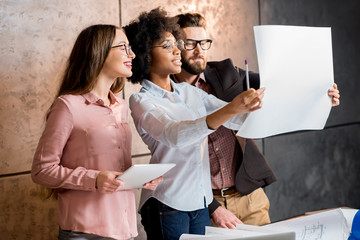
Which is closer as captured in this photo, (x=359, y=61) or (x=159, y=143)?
(x=159, y=143)

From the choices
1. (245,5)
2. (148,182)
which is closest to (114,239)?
(148,182)

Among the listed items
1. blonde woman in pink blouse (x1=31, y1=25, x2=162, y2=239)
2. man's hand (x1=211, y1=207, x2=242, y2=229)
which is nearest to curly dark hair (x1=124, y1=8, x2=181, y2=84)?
blonde woman in pink blouse (x1=31, y1=25, x2=162, y2=239)

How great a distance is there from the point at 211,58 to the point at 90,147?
1989 mm

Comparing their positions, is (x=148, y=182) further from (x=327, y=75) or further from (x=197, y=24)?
(x=197, y=24)

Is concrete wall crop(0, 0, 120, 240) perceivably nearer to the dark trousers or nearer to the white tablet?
the dark trousers

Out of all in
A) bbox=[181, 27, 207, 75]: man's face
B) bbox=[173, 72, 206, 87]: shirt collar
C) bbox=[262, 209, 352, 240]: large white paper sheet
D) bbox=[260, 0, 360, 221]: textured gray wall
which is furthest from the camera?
bbox=[260, 0, 360, 221]: textured gray wall

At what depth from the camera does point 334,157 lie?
471 centimetres

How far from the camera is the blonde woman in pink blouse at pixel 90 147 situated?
1.68m

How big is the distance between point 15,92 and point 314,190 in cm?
309

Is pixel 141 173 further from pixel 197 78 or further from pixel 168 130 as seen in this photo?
pixel 197 78

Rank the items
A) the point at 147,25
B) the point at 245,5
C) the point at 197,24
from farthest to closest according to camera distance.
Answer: the point at 245,5 < the point at 197,24 < the point at 147,25

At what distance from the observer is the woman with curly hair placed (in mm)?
1749

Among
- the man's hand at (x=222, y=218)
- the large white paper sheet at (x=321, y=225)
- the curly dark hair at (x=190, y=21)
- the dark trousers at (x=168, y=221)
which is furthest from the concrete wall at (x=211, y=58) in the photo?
the large white paper sheet at (x=321, y=225)

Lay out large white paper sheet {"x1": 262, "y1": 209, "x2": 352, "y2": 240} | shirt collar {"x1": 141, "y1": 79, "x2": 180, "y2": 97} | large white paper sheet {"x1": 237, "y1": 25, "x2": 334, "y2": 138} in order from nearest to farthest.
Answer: large white paper sheet {"x1": 262, "y1": 209, "x2": 352, "y2": 240} < large white paper sheet {"x1": 237, "y1": 25, "x2": 334, "y2": 138} < shirt collar {"x1": 141, "y1": 79, "x2": 180, "y2": 97}
